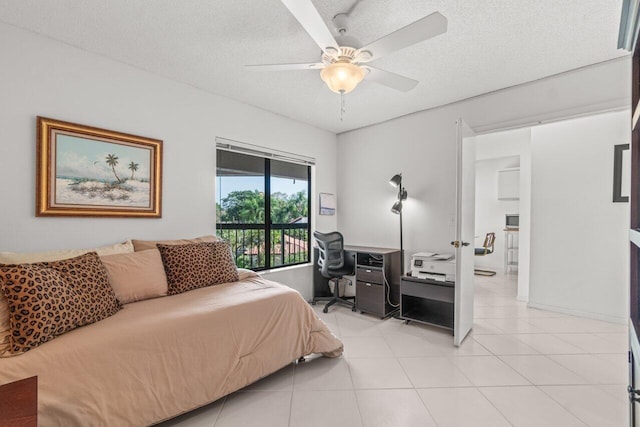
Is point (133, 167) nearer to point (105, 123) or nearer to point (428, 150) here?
point (105, 123)

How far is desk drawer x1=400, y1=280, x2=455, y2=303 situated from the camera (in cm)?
285

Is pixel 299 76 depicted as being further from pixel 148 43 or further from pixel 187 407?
pixel 187 407

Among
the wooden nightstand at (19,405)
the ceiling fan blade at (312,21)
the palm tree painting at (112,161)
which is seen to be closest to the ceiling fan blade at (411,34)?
the ceiling fan blade at (312,21)

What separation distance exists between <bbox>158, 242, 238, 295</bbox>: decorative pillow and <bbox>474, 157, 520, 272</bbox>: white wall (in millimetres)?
5775

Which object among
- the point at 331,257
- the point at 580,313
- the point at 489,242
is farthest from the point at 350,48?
the point at 489,242

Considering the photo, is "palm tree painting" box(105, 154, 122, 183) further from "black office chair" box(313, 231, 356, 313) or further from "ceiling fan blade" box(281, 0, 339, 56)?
"black office chair" box(313, 231, 356, 313)

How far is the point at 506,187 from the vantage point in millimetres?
5918

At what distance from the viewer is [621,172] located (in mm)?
3082

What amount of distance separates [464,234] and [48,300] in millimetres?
3007

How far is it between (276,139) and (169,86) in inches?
51.2

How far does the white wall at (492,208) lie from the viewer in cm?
605

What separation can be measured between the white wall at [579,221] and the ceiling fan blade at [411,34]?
296 cm

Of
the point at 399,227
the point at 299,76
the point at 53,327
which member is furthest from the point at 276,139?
the point at 53,327

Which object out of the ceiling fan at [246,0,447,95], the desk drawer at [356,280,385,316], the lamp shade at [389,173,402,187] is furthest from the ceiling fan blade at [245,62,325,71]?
the desk drawer at [356,280,385,316]
